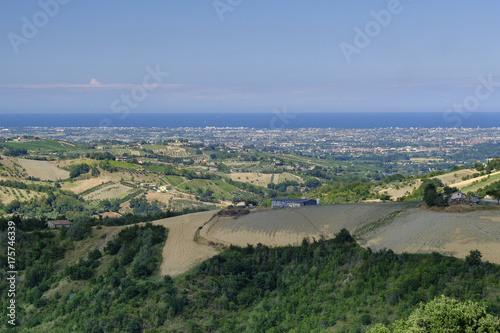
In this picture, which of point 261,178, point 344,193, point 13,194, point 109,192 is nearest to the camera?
point 344,193

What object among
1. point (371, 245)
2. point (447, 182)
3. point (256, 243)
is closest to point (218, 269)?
point (256, 243)

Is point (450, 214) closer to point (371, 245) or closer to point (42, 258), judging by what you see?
point (371, 245)

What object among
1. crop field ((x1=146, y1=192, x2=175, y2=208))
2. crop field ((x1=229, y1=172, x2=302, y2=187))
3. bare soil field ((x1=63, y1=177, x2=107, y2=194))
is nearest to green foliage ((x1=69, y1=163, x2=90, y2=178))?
bare soil field ((x1=63, y1=177, x2=107, y2=194))

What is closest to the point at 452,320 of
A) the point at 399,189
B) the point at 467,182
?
the point at 467,182

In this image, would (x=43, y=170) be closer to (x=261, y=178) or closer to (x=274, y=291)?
(x=261, y=178)

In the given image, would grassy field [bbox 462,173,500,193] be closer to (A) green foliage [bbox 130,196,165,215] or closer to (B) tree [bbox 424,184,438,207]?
(B) tree [bbox 424,184,438,207]

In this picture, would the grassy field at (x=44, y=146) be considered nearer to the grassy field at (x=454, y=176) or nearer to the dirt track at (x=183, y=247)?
the dirt track at (x=183, y=247)
